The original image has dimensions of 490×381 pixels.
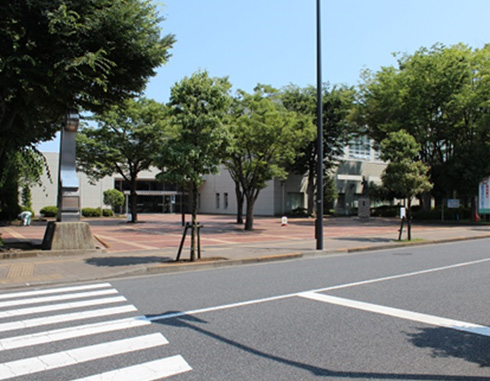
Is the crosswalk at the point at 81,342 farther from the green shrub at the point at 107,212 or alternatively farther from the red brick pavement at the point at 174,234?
the green shrub at the point at 107,212

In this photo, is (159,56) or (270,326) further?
(159,56)

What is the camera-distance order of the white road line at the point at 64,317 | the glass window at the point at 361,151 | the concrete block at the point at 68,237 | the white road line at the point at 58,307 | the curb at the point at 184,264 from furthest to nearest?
the glass window at the point at 361,151 < the concrete block at the point at 68,237 < the curb at the point at 184,264 < the white road line at the point at 58,307 < the white road line at the point at 64,317

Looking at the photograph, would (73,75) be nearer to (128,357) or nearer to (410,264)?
(128,357)

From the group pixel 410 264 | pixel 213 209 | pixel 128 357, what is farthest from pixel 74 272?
pixel 213 209

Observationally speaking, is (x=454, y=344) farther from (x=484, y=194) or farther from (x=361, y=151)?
(x=361, y=151)

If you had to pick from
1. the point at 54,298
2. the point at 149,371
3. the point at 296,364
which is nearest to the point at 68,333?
the point at 149,371

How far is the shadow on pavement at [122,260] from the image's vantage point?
12.3m

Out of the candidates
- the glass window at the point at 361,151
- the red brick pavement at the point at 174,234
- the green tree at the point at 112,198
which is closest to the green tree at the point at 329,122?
the glass window at the point at 361,151

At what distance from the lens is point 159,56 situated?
15.1 meters

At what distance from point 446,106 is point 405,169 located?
60.1ft

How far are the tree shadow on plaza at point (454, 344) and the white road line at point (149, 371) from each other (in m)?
2.81

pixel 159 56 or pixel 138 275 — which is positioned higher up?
pixel 159 56

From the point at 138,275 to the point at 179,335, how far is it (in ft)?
18.9

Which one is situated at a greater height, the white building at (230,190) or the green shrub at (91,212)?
the white building at (230,190)
